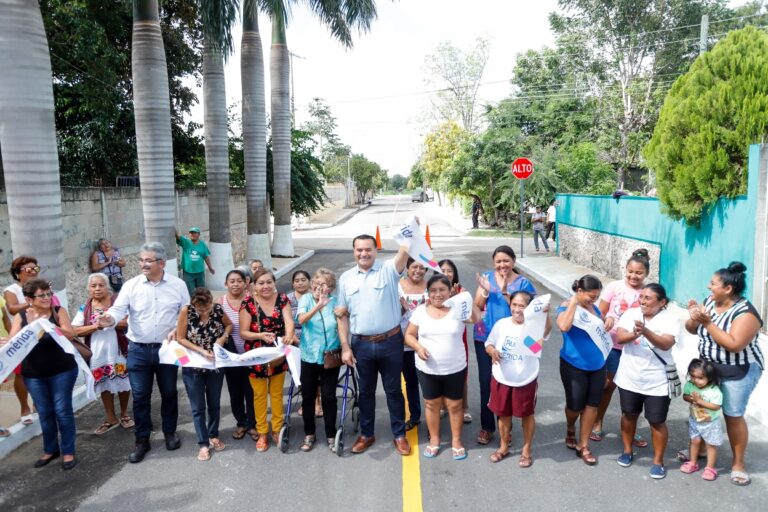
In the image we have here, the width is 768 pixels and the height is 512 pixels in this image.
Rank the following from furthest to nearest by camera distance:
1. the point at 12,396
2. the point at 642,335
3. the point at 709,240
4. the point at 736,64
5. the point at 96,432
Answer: the point at 709,240 → the point at 736,64 → the point at 12,396 → the point at 96,432 → the point at 642,335

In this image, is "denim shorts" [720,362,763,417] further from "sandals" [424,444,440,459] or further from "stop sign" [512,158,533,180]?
"stop sign" [512,158,533,180]

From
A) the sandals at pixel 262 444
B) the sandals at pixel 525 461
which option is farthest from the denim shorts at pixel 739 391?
the sandals at pixel 262 444

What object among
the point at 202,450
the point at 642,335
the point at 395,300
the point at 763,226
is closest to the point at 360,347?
the point at 395,300

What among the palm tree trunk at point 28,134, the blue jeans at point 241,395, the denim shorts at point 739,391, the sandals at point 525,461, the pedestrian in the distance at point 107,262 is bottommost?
the sandals at point 525,461

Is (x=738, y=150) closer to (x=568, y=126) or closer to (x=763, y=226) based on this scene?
(x=763, y=226)

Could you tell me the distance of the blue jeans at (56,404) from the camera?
185 inches

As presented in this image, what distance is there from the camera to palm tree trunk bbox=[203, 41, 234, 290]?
13.0 meters

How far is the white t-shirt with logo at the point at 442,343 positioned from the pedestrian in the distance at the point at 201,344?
174cm

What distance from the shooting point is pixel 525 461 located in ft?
15.0

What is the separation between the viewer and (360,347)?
15.5 ft

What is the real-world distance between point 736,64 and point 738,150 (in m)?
1.23

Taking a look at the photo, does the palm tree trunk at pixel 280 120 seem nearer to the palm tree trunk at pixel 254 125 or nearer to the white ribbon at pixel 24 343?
the palm tree trunk at pixel 254 125

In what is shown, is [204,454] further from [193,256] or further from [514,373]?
[193,256]

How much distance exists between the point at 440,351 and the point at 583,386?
118cm
